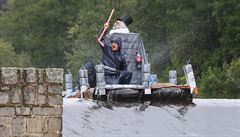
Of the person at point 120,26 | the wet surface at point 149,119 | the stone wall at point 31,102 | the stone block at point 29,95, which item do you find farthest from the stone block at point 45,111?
the person at point 120,26

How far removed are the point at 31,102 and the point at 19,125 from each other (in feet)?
1.02

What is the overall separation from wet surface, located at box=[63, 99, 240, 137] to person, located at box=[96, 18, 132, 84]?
1.62 m

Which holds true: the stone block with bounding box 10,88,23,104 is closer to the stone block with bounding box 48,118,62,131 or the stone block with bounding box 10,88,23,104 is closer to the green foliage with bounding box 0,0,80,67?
the stone block with bounding box 48,118,62,131

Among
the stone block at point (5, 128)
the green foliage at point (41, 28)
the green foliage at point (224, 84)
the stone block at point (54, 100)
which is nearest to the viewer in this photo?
the stone block at point (5, 128)

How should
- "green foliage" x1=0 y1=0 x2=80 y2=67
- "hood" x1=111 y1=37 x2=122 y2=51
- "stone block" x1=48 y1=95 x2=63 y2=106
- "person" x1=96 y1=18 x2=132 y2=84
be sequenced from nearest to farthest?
"stone block" x1=48 y1=95 x2=63 y2=106
"person" x1=96 y1=18 x2=132 y2=84
"hood" x1=111 y1=37 x2=122 y2=51
"green foliage" x1=0 y1=0 x2=80 y2=67

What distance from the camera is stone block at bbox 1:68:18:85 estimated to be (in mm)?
10664

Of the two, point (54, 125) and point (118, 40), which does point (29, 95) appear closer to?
point (54, 125)

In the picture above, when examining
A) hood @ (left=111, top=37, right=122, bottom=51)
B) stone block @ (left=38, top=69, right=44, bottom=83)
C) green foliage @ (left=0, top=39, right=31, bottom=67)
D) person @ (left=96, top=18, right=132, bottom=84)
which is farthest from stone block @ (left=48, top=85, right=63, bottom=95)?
green foliage @ (left=0, top=39, right=31, bottom=67)

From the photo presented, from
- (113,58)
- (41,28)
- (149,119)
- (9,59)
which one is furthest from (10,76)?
(41,28)

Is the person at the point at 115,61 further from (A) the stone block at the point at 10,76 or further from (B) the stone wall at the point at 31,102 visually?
(A) the stone block at the point at 10,76

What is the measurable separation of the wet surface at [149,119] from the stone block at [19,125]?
2767 mm

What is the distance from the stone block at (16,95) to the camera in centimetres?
1077

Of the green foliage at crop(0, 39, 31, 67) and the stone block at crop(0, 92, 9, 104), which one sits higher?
the green foliage at crop(0, 39, 31, 67)

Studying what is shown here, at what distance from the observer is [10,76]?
10.7 metres
